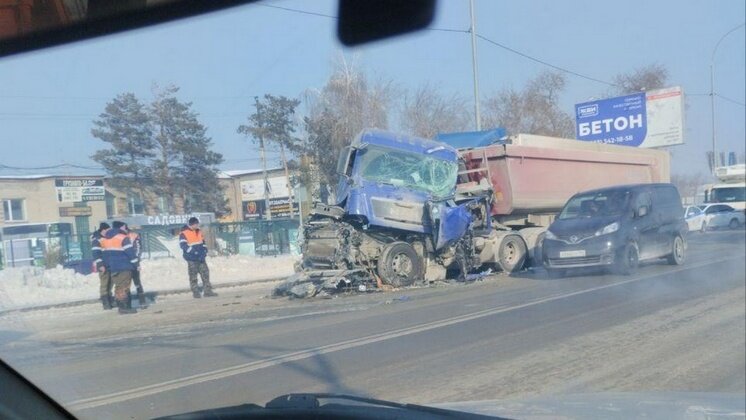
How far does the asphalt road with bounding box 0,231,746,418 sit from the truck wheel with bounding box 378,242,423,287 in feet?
4.00

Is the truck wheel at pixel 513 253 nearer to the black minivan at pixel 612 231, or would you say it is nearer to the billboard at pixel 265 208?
the black minivan at pixel 612 231

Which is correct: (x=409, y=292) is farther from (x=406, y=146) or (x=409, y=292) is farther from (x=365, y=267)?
(x=406, y=146)

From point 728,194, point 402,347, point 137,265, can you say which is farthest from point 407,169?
point 728,194

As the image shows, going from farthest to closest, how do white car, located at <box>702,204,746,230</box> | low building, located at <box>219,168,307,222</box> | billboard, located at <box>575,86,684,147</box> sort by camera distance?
1. white car, located at <box>702,204,746,230</box>
2. billboard, located at <box>575,86,684,147</box>
3. low building, located at <box>219,168,307,222</box>

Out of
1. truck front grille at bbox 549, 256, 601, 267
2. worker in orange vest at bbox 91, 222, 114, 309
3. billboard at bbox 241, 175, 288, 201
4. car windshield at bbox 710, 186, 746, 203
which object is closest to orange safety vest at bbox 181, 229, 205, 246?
billboard at bbox 241, 175, 288, 201

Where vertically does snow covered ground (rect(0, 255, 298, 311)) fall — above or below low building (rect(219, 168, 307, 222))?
below

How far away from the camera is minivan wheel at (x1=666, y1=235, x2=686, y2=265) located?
17203mm

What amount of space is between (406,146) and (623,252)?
4775 mm

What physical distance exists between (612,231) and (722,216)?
19.0 m

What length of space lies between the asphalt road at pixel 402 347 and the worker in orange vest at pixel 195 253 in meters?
1.91

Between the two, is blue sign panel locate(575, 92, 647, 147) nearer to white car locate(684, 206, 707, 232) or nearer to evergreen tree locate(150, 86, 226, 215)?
white car locate(684, 206, 707, 232)

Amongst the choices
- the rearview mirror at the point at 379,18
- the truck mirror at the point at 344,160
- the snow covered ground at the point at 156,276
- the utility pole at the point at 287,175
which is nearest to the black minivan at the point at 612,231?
the truck mirror at the point at 344,160

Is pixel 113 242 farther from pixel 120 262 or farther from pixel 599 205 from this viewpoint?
pixel 599 205

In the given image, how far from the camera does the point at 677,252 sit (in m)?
17.4
